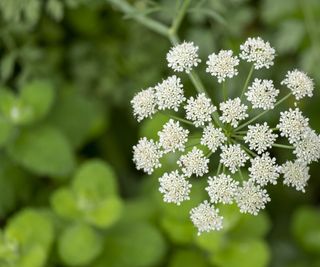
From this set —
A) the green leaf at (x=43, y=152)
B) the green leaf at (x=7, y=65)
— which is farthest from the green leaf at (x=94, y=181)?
the green leaf at (x=7, y=65)

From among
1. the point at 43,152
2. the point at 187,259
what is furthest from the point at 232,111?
the point at 43,152

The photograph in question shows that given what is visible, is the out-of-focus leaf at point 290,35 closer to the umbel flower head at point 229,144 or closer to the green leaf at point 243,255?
the green leaf at point 243,255

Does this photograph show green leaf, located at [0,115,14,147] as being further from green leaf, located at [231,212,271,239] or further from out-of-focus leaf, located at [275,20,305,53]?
out-of-focus leaf, located at [275,20,305,53]

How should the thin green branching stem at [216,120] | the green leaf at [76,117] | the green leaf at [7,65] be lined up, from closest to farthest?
1. the thin green branching stem at [216,120]
2. the green leaf at [7,65]
3. the green leaf at [76,117]

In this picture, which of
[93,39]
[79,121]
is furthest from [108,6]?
[79,121]

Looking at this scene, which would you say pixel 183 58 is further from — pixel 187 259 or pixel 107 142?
pixel 107 142

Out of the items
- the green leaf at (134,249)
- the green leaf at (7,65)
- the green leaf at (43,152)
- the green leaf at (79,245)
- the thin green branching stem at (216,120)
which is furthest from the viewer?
the green leaf at (7,65)

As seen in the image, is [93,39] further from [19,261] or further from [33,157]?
[19,261]
